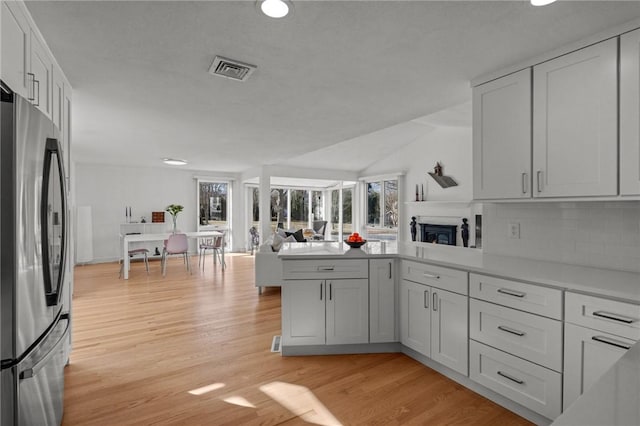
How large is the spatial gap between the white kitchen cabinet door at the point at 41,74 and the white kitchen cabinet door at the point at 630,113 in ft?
10.6

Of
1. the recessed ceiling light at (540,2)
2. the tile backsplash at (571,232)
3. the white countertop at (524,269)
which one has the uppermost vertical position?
the recessed ceiling light at (540,2)

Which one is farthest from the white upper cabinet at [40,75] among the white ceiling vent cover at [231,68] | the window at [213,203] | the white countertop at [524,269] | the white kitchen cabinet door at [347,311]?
the window at [213,203]

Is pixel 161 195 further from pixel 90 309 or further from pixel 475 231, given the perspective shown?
pixel 475 231

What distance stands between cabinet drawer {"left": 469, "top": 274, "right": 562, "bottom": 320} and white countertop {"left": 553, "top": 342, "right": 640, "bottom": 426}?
110 centimetres

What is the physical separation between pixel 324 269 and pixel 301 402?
39.4 inches

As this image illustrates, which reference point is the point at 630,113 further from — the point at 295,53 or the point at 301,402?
the point at 301,402

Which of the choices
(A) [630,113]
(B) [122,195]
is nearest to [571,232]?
(A) [630,113]

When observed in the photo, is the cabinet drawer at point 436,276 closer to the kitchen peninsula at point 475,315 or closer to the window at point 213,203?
the kitchen peninsula at point 475,315

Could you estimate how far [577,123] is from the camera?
6.50 feet

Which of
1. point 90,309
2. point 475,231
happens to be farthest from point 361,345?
point 475,231

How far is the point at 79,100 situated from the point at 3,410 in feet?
9.19

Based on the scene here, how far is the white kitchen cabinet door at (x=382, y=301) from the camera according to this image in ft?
Answer: 9.09

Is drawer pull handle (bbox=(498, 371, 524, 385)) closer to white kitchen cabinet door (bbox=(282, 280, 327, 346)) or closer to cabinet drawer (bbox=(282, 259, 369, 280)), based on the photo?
cabinet drawer (bbox=(282, 259, 369, 280))

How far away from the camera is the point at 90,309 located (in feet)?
13.3
